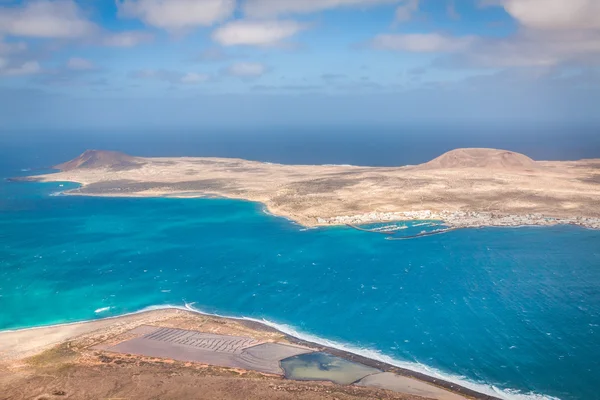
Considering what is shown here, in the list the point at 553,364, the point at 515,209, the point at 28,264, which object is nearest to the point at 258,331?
the point at 553,364

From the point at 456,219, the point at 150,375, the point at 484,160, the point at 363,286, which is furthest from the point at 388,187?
the point at 150,375

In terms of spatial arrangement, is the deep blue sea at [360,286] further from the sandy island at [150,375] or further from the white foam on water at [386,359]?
the sandy island at [150,375]

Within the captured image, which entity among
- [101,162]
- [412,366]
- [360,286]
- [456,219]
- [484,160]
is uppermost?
[101,162]

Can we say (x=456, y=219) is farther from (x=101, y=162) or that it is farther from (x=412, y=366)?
(x=101, y=162)

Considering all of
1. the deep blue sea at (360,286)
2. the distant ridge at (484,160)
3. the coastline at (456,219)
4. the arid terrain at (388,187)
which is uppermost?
the distant ridge at (484,160)

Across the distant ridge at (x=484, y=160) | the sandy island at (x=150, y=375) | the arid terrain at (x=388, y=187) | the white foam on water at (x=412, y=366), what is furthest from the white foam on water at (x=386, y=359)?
the distant ridge at (x=484, y=160)

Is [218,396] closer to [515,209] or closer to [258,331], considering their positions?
[258,331]
